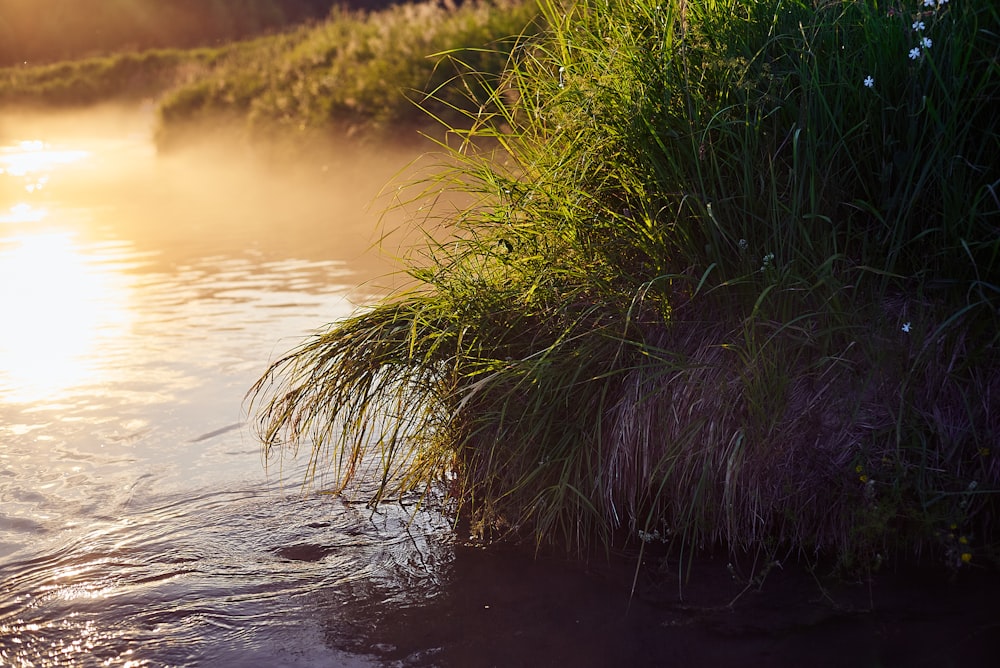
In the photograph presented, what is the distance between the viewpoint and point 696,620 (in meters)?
2.89

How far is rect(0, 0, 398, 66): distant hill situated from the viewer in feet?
107

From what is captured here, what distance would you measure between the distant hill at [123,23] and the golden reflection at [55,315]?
78.1ft

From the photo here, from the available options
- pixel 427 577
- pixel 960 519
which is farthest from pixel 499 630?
pixel 960 519

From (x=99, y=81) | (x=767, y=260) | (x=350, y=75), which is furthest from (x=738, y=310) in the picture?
(x=99, y=81)

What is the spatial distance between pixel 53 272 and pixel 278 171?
5.85 metres

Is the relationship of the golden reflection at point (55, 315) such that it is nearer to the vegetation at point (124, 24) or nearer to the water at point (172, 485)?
the water at point (172, 485)

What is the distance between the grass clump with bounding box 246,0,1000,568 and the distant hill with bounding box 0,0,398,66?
30.7m

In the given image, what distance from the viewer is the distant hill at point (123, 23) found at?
32.5 m

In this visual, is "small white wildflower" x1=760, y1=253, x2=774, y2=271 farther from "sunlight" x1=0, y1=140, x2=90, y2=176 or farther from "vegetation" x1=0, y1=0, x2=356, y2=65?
"vegetation" x1=0, y1=0, x2=356, y2=65

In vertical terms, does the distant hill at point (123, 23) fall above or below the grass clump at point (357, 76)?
above

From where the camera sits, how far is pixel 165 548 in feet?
11.6

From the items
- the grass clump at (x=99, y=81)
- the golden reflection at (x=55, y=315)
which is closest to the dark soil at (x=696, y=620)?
the golden reflection at (x=55, y=315)

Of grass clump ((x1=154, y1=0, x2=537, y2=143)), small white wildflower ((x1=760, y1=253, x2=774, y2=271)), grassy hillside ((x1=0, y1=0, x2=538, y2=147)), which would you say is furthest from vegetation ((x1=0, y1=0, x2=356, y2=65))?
small white wildflower ((x1=760, y1=253, x2=774, y2=271))

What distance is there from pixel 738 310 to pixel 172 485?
2222 mm
